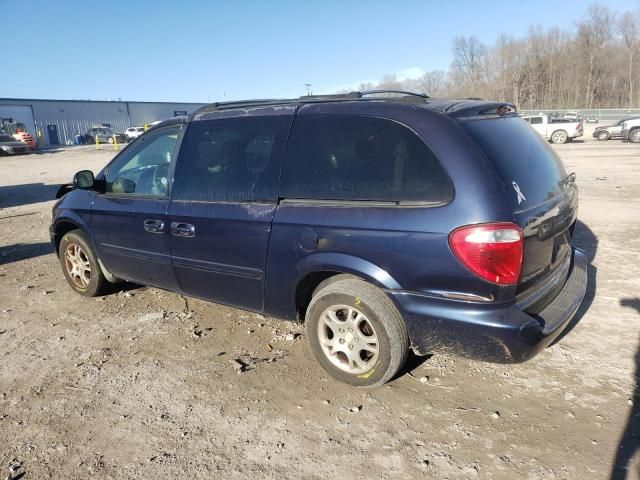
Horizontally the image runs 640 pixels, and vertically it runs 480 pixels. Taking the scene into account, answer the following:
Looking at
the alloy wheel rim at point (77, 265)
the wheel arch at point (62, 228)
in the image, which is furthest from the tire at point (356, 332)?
the wheel arch at point (62, 228)

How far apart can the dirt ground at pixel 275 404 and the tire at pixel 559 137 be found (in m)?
25.7

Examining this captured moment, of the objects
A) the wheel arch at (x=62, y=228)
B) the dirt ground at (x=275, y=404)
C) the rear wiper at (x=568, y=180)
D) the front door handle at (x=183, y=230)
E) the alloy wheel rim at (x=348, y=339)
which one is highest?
the rear wiper at (x=568, y=180)

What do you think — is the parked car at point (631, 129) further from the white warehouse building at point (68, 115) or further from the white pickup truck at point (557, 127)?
the white warehouse building at point (68, 115)

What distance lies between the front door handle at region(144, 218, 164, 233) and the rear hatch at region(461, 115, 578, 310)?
2.50 m

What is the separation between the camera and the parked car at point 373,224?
262 centimetres

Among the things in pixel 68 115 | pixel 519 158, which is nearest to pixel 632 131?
pixel 519 158

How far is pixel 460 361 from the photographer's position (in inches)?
138

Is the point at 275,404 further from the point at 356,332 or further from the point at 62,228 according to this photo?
the point at 62,228

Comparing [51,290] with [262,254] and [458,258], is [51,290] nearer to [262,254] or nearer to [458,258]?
[262,254]

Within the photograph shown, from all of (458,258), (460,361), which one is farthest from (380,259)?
(460,361)

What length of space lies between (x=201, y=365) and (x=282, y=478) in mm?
1386

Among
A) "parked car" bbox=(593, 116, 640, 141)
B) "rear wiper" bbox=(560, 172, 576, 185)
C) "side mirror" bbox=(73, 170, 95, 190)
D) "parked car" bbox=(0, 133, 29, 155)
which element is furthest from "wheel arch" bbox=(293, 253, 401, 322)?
"parked car" bbox=(0, 133, 29, 155)

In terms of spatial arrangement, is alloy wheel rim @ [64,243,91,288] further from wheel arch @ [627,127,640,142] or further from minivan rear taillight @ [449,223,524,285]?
wheel arch @ [627,127,640,142]

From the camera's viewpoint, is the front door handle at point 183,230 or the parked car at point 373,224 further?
the front door handle at point 183,230
